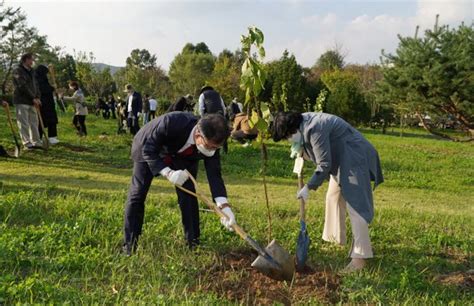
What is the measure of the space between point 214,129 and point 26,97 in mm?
6332

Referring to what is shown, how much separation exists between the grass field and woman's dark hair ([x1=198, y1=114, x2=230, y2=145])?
3.42ft

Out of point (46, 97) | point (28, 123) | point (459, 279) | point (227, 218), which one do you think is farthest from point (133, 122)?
point (459, 279)

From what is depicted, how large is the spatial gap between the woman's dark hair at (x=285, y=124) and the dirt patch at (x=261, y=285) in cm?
111

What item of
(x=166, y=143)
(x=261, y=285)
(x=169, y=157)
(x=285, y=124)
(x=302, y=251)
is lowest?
(x=261, y=285)

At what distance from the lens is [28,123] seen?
28.0 feet

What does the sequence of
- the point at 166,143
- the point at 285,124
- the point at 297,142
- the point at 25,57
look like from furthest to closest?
the point at 25,57 < the point at 297,142 < the point at 285,124 < the point at 166,143

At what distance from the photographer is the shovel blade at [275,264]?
11.2 feet

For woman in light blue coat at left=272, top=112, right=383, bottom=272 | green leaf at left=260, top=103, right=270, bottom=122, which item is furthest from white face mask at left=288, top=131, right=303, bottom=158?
green leaf at left=260, top=103, right=270, bottom=122

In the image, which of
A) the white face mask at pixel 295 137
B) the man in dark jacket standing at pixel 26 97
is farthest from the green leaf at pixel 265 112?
the man in dark jacket standing at pixel 26 97

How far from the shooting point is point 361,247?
3.89 metres

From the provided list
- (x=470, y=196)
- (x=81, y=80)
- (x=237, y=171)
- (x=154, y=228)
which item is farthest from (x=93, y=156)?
(x=81, y=80)

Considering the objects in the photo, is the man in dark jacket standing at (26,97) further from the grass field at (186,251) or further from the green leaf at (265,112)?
the green leaf at (265,112)

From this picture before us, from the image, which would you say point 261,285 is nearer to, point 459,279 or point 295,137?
point 295,137

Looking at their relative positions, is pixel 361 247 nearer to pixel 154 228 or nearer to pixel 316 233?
pixel 316 233
